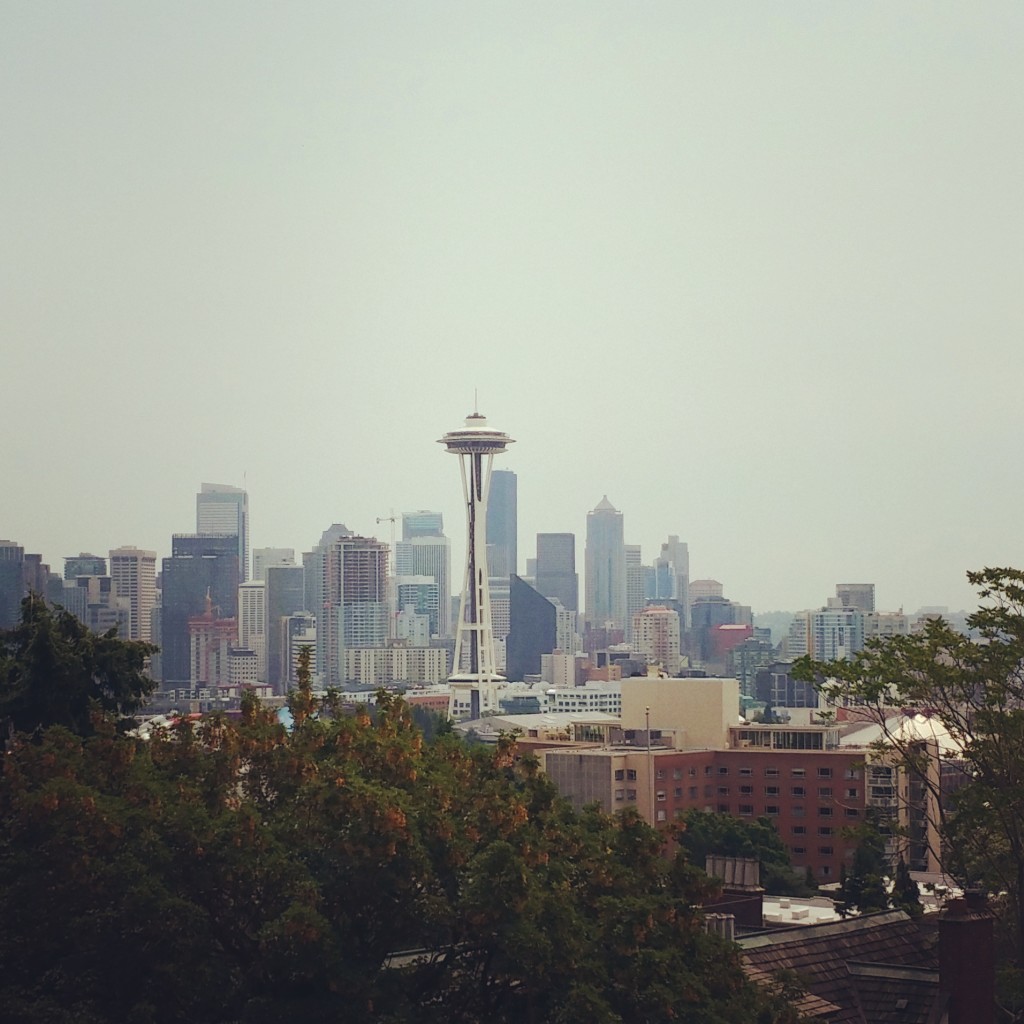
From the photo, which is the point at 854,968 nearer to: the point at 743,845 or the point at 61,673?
the point at 61,673

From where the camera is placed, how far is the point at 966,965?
2075 centimetres

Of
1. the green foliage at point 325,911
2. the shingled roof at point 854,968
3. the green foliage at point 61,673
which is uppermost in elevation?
the green foliage at point 61,673

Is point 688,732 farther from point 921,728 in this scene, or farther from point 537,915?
point 537,915

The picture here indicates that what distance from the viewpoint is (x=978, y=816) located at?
2417 cm

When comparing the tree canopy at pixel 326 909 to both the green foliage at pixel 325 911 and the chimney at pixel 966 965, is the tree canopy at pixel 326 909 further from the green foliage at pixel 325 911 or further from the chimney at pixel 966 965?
the chimney at pixel 966 965

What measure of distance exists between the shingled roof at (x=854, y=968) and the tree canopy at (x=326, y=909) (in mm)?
2746

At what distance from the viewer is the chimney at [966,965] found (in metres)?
20.6

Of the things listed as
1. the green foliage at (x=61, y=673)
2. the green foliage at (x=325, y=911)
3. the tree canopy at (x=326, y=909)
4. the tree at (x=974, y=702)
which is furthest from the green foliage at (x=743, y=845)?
the green foliage at (x=325, y=911)

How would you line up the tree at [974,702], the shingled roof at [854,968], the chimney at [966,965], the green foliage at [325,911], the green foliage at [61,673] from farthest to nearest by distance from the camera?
1. the green foliage at [61,673]
2. the tree at [974,702]
3. the shingled roof at [854,968]
4. the chimney at [966,965]
5. the green foliage at [325,911]

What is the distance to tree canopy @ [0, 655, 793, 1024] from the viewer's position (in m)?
17.7

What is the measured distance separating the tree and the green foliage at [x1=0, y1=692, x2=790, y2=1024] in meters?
6.12

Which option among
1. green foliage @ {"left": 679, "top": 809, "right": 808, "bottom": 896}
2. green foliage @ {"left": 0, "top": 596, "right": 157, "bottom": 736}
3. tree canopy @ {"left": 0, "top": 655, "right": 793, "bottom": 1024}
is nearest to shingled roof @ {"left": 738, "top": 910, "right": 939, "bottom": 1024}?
tree canopy @ {"left": 0, "top": 655, "right": 793, "bottom": 1024}

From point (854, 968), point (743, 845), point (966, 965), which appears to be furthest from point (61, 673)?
point (743, 845)

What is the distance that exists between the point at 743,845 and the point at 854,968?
5096 cm
